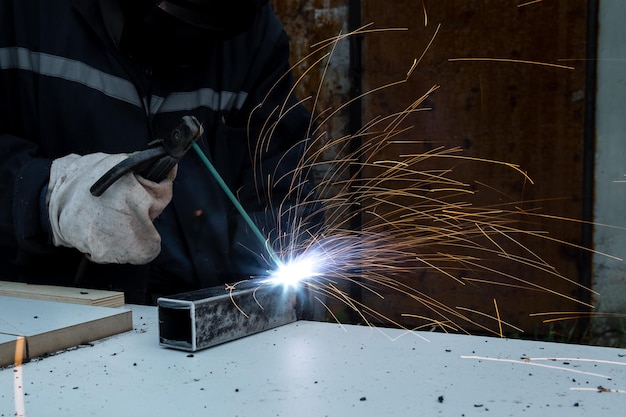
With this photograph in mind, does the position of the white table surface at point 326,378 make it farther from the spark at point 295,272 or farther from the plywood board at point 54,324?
the spark at point 295,272

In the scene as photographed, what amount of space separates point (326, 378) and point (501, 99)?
7.87ft

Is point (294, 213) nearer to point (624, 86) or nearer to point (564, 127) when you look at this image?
point (564, 127)

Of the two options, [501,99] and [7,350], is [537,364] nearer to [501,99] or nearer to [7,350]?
[7,350]

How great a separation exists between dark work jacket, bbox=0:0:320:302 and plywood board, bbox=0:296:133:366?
279 millimetres

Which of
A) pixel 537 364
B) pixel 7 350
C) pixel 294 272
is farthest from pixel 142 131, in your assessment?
pixel 537 364

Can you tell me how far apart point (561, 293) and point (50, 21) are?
257cm

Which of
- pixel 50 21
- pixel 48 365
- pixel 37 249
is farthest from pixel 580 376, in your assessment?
pixel 50 21

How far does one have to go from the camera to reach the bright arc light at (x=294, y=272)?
1.51 metres

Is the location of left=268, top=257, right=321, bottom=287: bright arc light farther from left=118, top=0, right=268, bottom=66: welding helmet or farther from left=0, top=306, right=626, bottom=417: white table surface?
left=118, top=0, right=268, bottom=66: welding helmet

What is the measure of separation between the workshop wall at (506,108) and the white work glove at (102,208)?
1967 millimetres

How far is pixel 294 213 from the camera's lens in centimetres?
211

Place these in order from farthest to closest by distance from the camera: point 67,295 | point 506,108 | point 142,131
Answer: point 506,108 < point 142,131 < point 67,295

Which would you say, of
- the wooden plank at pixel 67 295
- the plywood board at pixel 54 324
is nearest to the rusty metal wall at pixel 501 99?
the wooden plank at pixel 67 295

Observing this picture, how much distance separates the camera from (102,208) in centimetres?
156
